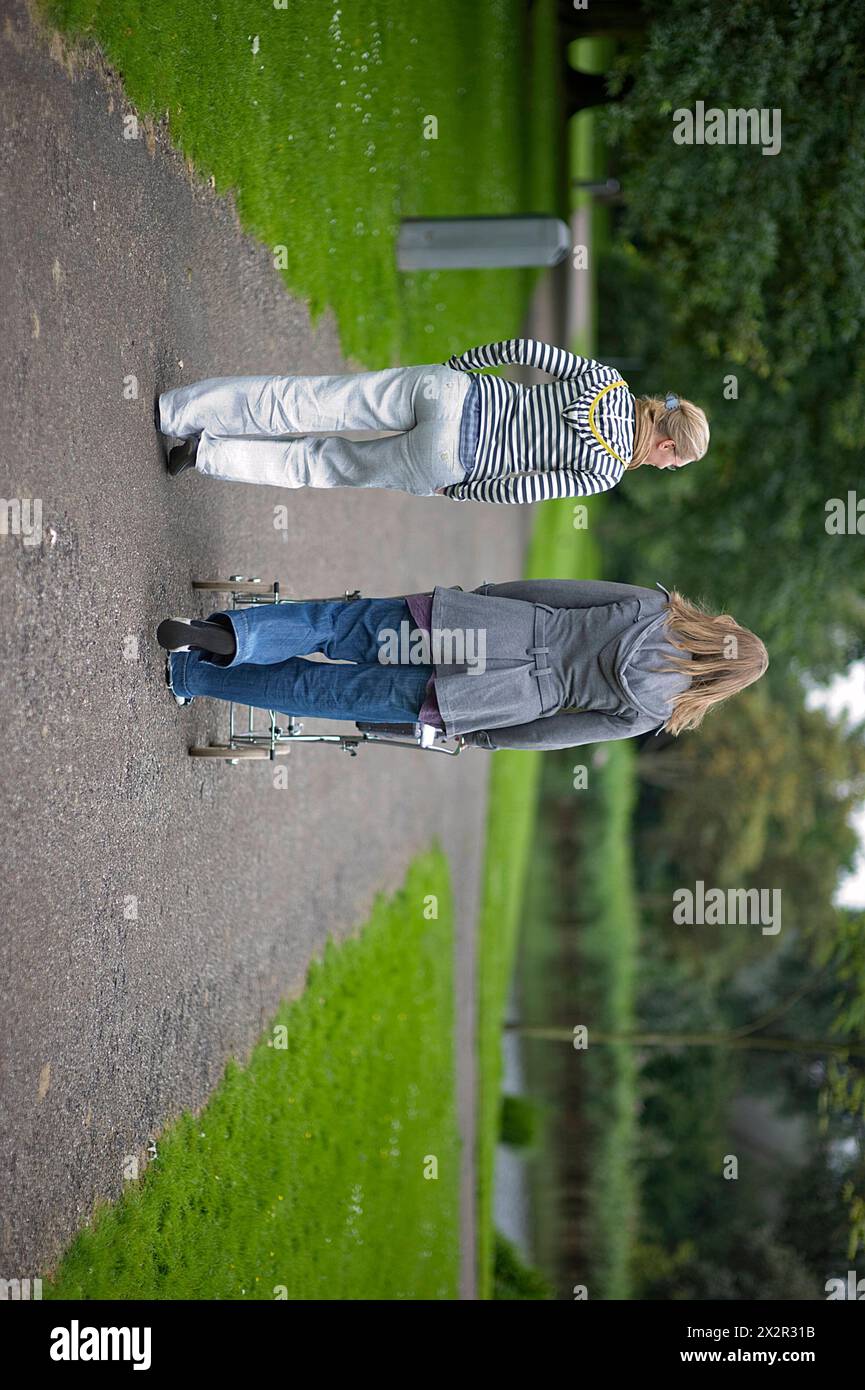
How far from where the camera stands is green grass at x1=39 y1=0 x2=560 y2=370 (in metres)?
7.38

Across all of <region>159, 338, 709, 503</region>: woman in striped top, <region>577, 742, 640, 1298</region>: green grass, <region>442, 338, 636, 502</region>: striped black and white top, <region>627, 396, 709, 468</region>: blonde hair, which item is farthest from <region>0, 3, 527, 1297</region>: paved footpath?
<region>577, 742, 640, 1298</region>: green grass

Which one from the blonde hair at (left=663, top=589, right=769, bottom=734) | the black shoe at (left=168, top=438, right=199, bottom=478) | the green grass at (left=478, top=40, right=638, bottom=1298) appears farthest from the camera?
the green grass at (left=478, top=40, right=638, bottom=1298)

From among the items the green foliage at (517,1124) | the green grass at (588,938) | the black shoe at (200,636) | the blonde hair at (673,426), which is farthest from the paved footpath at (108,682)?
the green foliage at (517,1124)

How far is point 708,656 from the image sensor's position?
5.83 metres

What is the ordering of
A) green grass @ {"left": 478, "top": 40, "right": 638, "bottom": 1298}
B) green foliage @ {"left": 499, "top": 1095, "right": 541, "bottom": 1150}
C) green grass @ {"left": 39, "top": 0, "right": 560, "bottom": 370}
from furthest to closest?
green foliage @ {"left": 499, "top": 1095, "right": 541, "bottom": 1150} < green grass @ {"left": 478, "top": 40, "right": 638, "bottom": 1298} < green grass @ {"left": 39, "top": 0, "right": 560, "bottom": 370}

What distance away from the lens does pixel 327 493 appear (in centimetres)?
1051

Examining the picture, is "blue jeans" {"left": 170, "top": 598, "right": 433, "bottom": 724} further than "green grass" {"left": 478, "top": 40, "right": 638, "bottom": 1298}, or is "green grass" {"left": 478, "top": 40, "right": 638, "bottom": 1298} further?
"green grass" {"left": 478, "top": 40, "right": 638, "bottom": 1298}

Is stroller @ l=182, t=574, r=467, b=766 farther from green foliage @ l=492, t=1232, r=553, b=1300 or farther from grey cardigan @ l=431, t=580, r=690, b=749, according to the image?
green foliage @ l=492, t=1232, r=553, b=1300

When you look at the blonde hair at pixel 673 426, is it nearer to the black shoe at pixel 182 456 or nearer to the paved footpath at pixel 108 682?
the black shoe at pixel 182 456

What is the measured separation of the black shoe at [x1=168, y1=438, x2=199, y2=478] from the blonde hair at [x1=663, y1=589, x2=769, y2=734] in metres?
2.53

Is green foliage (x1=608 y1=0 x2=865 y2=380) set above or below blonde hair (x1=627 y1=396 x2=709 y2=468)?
above

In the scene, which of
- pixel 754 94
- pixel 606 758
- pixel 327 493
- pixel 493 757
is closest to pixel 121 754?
pixel 327 493

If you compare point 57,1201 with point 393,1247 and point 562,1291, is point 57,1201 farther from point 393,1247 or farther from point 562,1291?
point 562,1291

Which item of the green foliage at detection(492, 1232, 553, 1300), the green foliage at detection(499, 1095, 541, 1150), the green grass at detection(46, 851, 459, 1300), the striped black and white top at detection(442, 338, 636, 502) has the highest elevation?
the striped black and white top at detection(442, 338, 636, 502)
